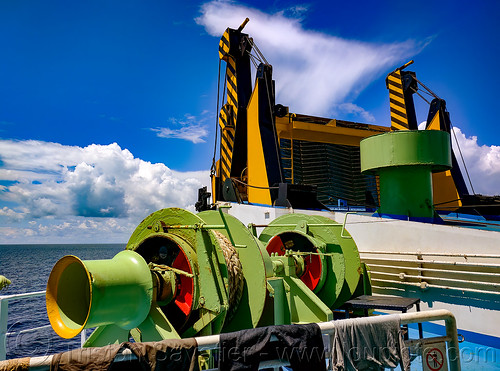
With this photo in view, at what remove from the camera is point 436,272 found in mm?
5406

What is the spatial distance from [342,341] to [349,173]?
987 cm

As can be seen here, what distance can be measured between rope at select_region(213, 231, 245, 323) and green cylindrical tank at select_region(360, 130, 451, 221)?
4123 millimetres

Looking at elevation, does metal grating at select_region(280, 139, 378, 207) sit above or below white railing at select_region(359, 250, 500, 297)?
above

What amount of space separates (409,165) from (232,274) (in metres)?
4.50

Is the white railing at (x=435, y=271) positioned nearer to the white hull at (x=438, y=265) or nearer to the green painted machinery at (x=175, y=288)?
the white hull at (x=438, y=265)

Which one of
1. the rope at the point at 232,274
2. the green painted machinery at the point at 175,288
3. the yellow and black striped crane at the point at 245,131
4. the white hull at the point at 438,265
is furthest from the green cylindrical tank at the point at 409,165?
the rope at the point at 232,274

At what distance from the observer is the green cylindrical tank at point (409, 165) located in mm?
6230

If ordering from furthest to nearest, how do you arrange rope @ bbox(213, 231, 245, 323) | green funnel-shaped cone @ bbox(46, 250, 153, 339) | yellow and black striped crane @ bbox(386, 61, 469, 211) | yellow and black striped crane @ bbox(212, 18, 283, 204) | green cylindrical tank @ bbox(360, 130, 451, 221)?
yellow and black striped crane @ bbox(386, 61, 469, 211) → yellow and black striped crane @ bbox(212, 18, 283, 204) → green cylindrical tank @ bbox(360, 130, 451, 221) → rope @ bbox(213, 231, 245, 323) → green funnel-shaped cone @ bbox(46, 250, 153, 339)

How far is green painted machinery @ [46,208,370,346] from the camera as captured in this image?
2361 millimetres

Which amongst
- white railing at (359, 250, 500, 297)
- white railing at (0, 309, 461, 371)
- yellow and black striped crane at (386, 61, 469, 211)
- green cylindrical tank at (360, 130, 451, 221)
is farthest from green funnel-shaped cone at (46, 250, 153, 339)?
yellow and black striped crane at (386, 61, 469, 211)

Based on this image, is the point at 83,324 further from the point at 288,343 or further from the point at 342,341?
the point at 342,341

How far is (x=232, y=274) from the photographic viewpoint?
295 centimetres

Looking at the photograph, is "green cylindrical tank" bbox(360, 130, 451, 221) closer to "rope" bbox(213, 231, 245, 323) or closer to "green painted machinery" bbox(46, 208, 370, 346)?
"green painted machinery" bbox(46, 208, 370, 346)

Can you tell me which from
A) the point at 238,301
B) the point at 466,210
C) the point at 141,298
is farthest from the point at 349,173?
the point at 141,298
